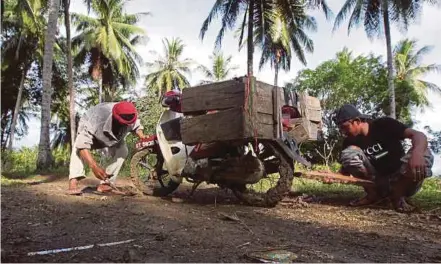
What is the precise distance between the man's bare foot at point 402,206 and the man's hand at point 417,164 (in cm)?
50

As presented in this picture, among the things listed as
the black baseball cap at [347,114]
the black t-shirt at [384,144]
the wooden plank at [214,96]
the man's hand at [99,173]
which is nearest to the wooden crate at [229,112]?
the wooden plank at [214,96]

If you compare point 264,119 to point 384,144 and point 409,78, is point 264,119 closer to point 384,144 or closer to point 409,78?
point 384,144

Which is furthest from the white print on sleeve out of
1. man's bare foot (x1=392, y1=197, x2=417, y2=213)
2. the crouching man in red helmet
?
the crouching man in red helmet

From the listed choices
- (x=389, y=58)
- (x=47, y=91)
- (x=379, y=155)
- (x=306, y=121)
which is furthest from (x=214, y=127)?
(x=389, y=58)

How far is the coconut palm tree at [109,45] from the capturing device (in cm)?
2458

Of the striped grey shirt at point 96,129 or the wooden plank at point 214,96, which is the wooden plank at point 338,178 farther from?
the striped grey shirt at point 96,129

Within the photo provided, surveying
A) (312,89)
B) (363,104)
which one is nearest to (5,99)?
(312,89)

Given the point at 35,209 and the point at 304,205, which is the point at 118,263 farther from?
the point at 304,205

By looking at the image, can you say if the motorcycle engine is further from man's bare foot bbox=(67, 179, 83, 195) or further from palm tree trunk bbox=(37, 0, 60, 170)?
palm tree trunk bbox=(37, 0, 60, 170)

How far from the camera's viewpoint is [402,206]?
4055 millimetres

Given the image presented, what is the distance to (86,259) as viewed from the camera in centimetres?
211

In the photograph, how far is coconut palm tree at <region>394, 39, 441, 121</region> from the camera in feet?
74.9

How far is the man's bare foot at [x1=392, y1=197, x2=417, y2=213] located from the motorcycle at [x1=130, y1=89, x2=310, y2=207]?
3.09 ft

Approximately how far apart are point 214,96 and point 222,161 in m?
0.68
